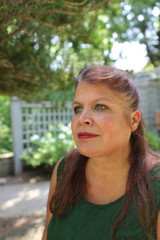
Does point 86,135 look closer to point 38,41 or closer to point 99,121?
point 99,121

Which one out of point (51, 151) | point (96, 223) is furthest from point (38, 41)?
point (51, 151)

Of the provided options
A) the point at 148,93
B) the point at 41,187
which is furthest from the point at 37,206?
the point at 148,93

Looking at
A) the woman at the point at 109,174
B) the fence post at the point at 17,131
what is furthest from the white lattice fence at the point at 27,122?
the woman at the point at 109,174

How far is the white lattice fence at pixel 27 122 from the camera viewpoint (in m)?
5.66

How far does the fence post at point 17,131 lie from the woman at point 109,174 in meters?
4.34

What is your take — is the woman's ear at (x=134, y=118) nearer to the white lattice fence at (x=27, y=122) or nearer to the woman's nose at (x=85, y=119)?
the woman's nose at (x=85, y=119)

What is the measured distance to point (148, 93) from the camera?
1010 centimetres

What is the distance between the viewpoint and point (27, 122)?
5.95m

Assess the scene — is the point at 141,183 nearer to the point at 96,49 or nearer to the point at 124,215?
the point at 124,215

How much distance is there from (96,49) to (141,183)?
1.78 metres

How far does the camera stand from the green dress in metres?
1.23

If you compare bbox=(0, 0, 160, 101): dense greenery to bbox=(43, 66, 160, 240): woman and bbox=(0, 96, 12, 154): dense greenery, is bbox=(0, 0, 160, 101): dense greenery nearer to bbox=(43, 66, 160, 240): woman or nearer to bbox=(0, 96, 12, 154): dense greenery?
bbox=(43, 66, 160, 240): woman

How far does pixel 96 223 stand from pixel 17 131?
4669mm

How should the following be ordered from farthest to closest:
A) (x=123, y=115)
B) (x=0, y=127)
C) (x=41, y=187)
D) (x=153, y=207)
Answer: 1. (x=0, y=127)
2. (x=41, y=187)
3. (x=123, y=115)
4. (x=153, y=207)
